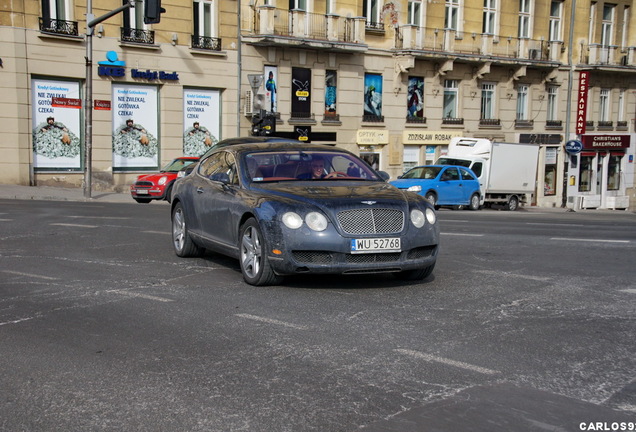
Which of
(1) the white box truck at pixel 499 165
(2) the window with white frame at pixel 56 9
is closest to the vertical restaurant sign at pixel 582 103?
(1) the white box truck at pixel 499 165

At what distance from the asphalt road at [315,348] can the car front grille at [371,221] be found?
644mm

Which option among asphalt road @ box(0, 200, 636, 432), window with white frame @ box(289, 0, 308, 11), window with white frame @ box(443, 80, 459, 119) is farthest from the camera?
window with white frame @ box(443, 80, 459, 119)

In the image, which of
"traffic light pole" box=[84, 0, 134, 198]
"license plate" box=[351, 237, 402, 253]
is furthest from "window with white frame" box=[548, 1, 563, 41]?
"license plate" box=[351, 237, 402, 253]

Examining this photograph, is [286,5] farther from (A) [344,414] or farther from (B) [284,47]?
(A) [344,414]

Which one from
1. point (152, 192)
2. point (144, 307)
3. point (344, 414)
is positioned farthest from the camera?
point (152, 192)

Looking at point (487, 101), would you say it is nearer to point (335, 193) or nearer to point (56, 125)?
point (56, 125)

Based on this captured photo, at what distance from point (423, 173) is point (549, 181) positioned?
1815cm

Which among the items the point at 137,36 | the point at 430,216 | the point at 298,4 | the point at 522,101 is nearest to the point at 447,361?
the point at 430,216

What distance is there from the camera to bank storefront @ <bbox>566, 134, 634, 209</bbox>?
4509cm

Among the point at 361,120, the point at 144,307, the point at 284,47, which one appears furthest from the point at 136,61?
the point at 144,307

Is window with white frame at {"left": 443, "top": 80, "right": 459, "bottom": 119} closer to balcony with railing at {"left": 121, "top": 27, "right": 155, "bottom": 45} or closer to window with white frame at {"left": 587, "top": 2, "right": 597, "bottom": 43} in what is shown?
window with white frame at {"left": 587, "top": 2, "right": 597, "bottom": 43}

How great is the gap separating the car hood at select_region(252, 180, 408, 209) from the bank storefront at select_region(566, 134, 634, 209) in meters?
36.9

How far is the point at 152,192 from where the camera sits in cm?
2533

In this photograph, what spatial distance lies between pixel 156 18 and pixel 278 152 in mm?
13919
